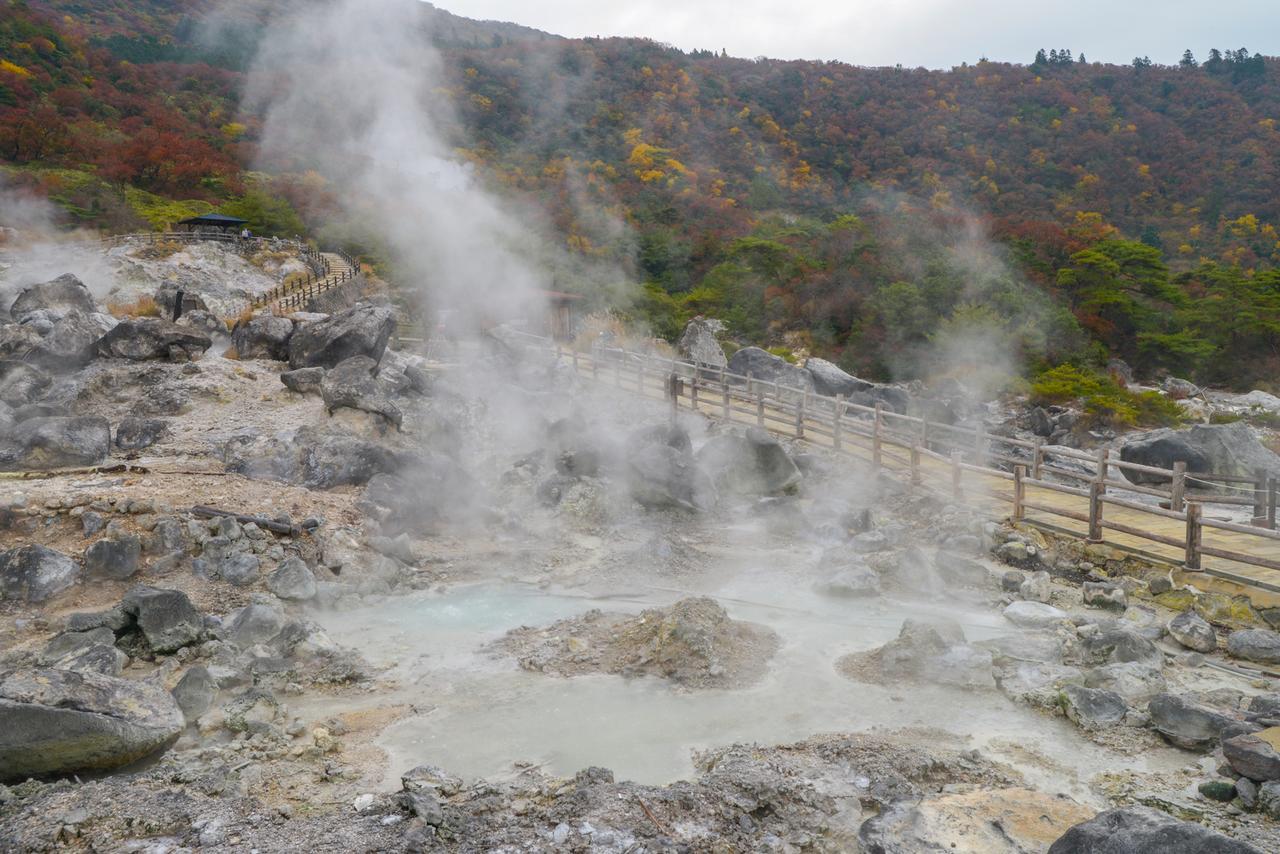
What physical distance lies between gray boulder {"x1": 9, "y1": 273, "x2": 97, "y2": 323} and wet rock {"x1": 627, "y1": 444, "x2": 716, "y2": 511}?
12313 millimetres

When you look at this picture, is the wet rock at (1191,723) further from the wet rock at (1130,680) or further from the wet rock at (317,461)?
the wet rock at (317,461)

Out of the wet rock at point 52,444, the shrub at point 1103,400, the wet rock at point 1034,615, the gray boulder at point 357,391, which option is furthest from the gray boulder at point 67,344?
the shrub at point 1103,400

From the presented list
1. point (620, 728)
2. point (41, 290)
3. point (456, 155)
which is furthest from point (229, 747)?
point (456, 155)

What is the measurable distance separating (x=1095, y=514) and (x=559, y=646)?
227 inches

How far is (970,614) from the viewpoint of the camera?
8023 millimetres

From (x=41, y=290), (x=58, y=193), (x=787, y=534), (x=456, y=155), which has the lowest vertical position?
(x=787, y=534)

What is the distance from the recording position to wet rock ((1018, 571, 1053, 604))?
27.0ft

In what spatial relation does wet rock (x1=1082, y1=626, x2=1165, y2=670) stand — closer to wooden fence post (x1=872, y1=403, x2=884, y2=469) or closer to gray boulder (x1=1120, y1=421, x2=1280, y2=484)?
wooden fence post (x1=872, y1=403, x2=884, y2=469)

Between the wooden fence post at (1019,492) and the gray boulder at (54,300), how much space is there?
16735 mm

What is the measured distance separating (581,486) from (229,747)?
20.8 ft

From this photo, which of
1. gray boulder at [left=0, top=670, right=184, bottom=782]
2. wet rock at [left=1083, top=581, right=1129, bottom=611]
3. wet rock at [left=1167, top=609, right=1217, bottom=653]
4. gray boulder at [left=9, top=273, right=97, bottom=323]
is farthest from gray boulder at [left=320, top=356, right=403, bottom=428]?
wet rock at [left=1167, top=609, right=1217, bottom=653]

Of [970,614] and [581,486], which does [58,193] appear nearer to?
[581,486]

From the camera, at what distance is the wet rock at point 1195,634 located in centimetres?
688

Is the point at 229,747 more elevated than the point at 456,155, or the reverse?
the point at 456,155
